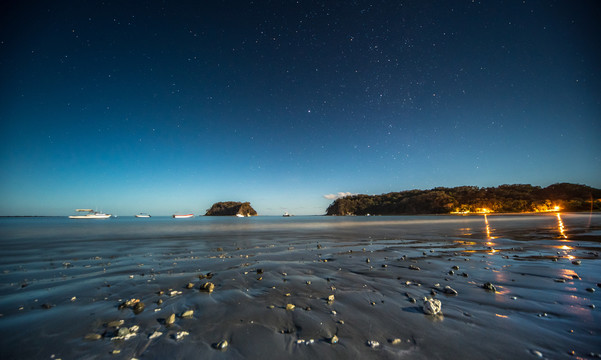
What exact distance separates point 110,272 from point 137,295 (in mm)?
3828

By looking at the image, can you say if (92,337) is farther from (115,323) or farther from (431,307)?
(431,307)

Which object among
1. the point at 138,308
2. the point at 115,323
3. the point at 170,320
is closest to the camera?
the point at 115,323

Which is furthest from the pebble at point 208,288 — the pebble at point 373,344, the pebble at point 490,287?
the pebble at point 490,287

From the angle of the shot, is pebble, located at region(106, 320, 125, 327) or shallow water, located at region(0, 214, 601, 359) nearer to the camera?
shallow water, located at region(0, 214, 601, 359)

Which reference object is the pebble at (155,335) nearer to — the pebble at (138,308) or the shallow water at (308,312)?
the shallow water at (308,312)

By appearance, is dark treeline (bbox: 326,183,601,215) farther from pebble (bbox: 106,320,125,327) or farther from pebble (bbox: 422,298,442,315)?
pebble (bbox: 106,320,125,327)

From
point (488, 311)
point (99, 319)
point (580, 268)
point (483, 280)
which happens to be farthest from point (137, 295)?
point (580, 268)

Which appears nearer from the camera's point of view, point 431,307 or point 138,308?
point 431,307

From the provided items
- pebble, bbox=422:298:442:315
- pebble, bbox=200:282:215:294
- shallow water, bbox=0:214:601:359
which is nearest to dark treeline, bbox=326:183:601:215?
shallow water, bbox=0:214:601:359

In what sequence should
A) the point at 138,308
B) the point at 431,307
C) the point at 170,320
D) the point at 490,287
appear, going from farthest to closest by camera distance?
1. the point at 490,287
2. the point at 138,308
3. the point at 431,307
4. the point at 170,320

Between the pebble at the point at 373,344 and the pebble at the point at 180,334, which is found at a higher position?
the pebble at the point at 180,334

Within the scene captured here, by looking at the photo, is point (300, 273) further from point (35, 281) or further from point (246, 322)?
point (35, 281)

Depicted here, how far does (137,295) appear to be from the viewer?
5875 millimetres

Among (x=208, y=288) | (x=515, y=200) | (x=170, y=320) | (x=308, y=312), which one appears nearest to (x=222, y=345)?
(x=170, y=320)
